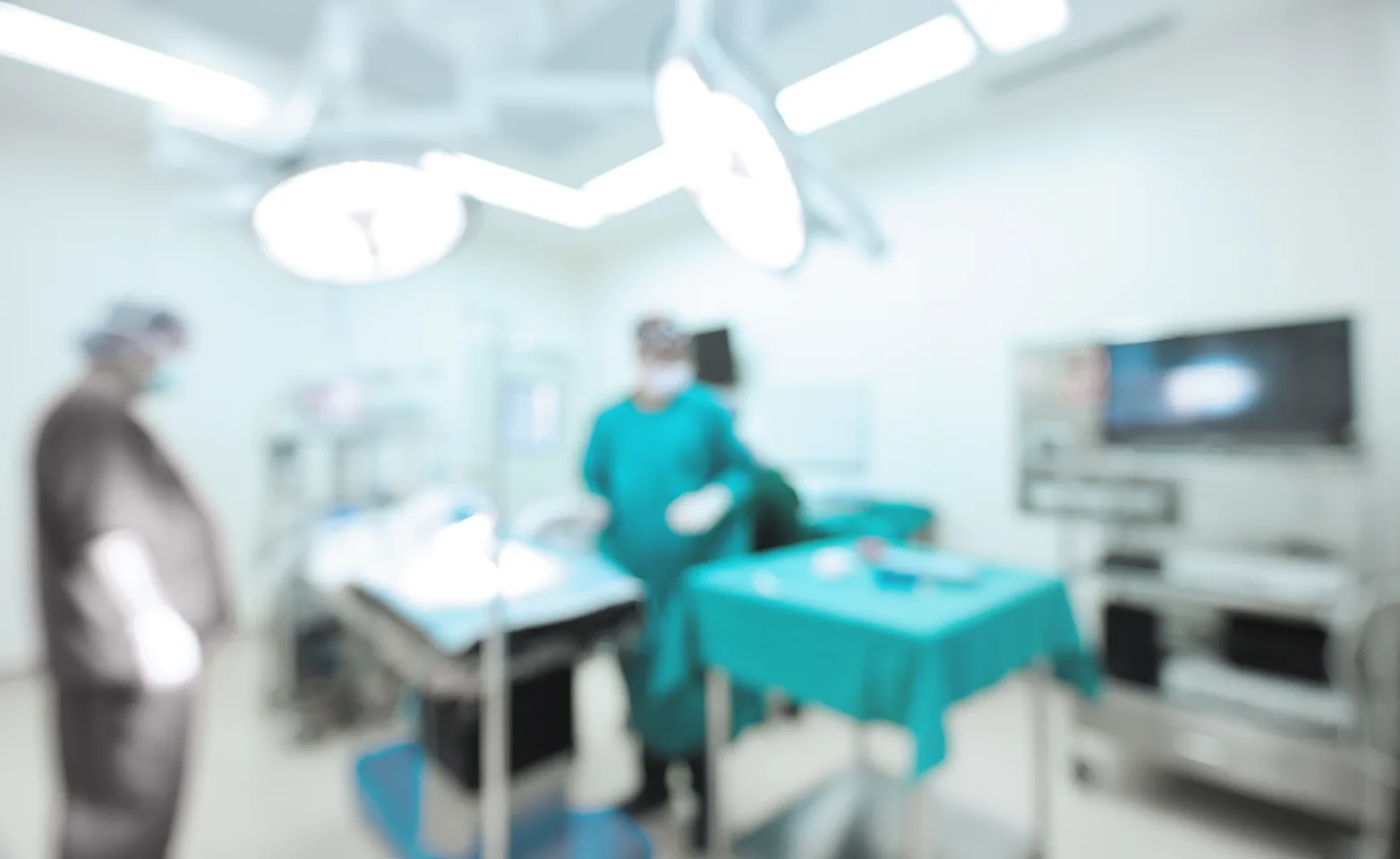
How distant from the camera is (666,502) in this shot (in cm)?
205

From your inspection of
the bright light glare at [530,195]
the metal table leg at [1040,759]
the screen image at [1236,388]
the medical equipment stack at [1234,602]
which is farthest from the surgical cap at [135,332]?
the screen image at [1236,388]

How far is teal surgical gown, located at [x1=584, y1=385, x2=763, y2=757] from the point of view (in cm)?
200

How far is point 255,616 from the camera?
12.0 feet

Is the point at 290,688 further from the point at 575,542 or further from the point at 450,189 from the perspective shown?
the point at 450,189

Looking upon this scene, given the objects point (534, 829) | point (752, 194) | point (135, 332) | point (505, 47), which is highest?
point (505, 47)

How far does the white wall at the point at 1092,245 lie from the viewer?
241 cm

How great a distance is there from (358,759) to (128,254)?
102 inches

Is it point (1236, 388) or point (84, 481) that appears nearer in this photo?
point (84, 481)

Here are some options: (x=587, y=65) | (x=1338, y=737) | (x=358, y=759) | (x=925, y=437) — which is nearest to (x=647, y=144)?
(x=587, y=65)

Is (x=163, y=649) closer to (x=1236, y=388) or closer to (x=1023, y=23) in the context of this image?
(x=1236, y=388)

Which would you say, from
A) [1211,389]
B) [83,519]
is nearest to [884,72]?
[1211,389]

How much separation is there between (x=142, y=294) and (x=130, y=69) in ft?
4.90

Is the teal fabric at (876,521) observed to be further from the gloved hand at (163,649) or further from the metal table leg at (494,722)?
the gloved hand at (163,649)

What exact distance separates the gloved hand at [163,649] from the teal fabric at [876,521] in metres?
2.50
